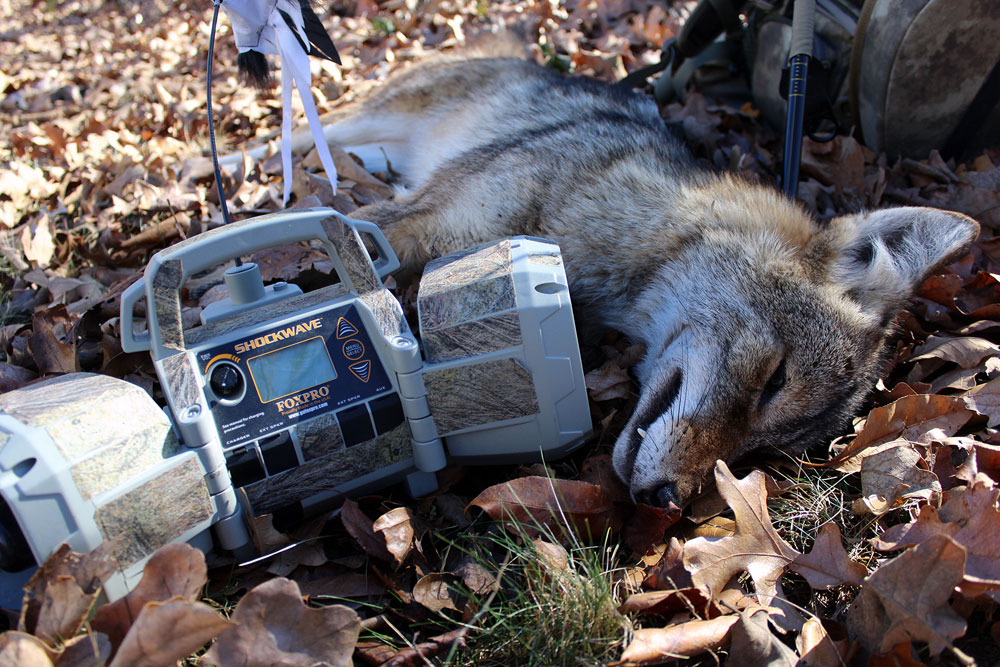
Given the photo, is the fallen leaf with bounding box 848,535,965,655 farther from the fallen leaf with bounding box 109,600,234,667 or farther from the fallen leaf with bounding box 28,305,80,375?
the fallen leaf with bounding box 28,305,80,375

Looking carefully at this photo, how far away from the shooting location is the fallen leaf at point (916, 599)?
1477mm

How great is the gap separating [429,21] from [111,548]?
6.93m

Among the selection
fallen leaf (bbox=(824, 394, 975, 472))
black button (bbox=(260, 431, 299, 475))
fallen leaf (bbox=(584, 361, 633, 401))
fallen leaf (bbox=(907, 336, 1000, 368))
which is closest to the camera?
black button (bbox=(260, 431, 299, 475))

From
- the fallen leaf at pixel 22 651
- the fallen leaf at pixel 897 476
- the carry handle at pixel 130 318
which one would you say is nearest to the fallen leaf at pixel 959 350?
the fallen leaf at pixel 897 476

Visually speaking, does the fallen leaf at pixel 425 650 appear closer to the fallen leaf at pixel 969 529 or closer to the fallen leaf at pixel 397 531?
the fallen leaf at pixel 397 531

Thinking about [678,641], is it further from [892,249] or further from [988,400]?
[892,249]

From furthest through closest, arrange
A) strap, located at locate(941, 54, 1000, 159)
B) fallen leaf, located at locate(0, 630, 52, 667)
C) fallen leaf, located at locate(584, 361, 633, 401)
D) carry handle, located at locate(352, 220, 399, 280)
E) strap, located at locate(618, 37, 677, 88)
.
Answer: strap, located at locate(618, 37, 677, 88) < strap, located at locate(941, 54, 1000, 159) < fallen leaf, located at locate(584, 361, 633, 401) < carry handle, located at locate(352, 220, 399, 280) < fallen leaf, located at locate(0, 630, 52, 667)

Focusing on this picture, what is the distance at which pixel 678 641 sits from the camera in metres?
1.56

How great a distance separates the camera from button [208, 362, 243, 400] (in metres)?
1.77

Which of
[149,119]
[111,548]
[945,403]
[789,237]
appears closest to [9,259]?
[149,119]

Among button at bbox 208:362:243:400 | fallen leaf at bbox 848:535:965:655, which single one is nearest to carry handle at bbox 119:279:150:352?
button at bbox 208:362:243:400

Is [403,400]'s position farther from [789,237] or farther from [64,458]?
[789,237]

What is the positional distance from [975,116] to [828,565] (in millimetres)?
3097

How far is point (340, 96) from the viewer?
609 cm
